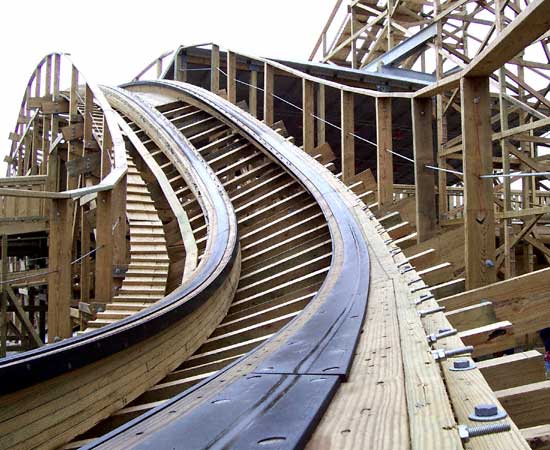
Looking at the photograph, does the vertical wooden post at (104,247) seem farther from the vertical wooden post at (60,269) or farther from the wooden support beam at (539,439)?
the wooden support beam at (539,439)

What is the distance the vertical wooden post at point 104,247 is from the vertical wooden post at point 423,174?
8.72 feet

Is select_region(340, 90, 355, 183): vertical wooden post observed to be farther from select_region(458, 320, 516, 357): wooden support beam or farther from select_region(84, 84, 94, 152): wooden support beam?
select_region(458, 320, 516, 357): wooden support beam

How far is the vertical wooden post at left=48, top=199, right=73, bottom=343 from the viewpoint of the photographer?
4.86 m

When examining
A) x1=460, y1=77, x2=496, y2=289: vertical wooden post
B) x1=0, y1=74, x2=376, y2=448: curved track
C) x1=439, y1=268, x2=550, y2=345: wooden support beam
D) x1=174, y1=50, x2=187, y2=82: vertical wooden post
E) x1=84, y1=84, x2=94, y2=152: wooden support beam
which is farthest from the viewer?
x1=174, y1=50, x2=187, y2=82: vertical wooden post

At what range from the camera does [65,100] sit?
11078mm

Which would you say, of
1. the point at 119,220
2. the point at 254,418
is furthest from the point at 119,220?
the point at 254,418

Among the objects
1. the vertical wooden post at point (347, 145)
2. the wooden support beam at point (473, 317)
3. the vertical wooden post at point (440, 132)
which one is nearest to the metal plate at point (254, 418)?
the wooden support beam at point (473, 317)

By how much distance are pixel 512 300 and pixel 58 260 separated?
12.3 ft

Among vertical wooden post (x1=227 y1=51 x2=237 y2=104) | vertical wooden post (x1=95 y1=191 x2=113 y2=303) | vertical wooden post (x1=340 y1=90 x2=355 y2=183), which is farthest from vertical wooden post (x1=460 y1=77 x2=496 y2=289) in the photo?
vertical wooden post (x1=227 y1=51 x2=237 y2=104)

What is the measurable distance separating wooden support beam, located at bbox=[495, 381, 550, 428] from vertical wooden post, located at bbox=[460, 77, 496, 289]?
64.0 inches

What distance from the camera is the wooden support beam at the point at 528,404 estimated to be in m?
1.61

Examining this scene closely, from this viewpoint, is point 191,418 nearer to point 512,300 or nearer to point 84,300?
point 512,300

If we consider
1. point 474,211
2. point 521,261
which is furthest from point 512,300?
point 521,261

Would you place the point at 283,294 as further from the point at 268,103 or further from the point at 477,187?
the point at 268,103
